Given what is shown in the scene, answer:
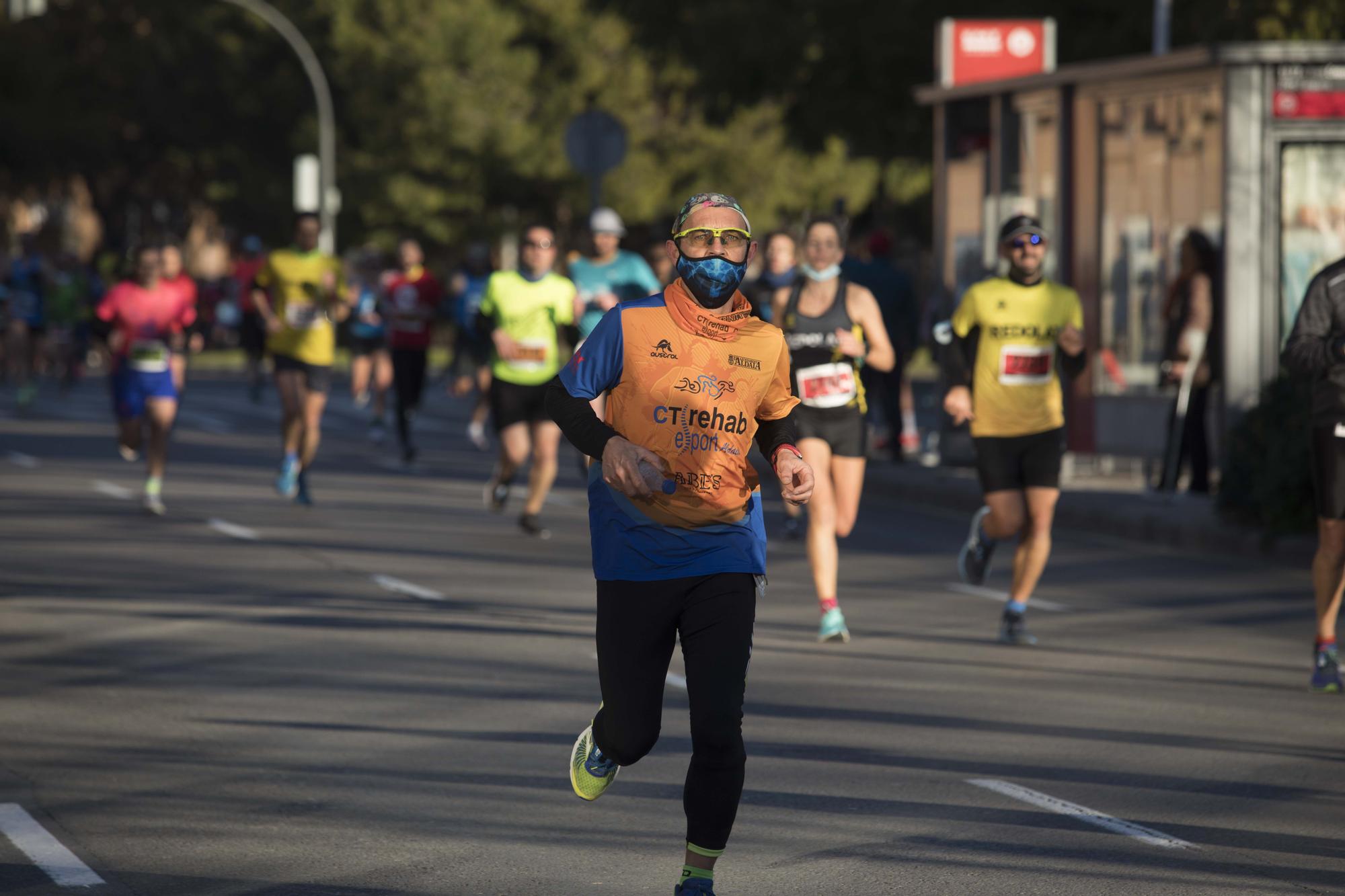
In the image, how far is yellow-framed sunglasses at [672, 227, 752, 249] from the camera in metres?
5.90

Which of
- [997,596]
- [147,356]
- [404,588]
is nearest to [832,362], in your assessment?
[997,596]

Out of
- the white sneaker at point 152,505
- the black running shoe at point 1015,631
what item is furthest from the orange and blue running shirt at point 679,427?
the white sneaker at point 152,505

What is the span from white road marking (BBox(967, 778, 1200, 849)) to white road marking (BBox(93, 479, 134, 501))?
1144 centimetres

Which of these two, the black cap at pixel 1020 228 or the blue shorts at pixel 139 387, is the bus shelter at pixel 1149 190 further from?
the blue shorts at pixel 139 387

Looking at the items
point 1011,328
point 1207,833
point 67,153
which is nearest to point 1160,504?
point 1011,328

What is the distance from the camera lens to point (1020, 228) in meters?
10.6

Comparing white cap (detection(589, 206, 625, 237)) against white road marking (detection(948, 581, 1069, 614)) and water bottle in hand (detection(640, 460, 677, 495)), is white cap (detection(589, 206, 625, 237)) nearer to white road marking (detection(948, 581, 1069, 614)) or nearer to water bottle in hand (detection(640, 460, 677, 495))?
white road marking (detection(948, 581, 1069, 614))

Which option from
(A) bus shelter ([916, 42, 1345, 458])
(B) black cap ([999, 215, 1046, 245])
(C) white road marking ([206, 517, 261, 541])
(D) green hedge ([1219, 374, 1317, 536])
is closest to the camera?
(B) black cap ([999, 215, 1046, 245])

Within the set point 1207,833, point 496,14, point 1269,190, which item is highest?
point 496,14

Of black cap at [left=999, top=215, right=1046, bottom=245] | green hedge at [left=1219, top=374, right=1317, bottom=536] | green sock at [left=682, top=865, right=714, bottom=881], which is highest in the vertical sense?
black cap at [left=999, top=215, right=1046, bottom=245]

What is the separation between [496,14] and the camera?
49.9 m

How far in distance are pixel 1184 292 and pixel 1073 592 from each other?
4.56 m

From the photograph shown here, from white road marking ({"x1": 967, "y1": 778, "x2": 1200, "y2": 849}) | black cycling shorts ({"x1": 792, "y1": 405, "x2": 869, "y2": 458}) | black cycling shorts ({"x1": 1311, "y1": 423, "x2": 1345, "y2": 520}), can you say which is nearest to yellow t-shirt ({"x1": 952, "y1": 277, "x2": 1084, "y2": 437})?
black cycling shorts ({"x1": 792, "y1": 405, "x2": 869, "y2": 458})

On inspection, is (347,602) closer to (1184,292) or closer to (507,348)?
(507,348)
